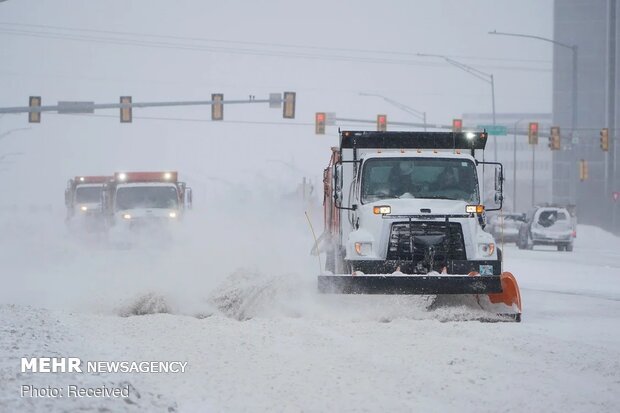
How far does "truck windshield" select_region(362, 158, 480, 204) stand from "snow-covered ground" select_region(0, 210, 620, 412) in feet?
5.57

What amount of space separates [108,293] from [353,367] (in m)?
8.47

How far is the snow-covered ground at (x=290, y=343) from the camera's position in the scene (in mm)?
9086

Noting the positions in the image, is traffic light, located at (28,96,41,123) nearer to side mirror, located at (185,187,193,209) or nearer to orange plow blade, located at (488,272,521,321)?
side mirror, located at (185,187,193,209)

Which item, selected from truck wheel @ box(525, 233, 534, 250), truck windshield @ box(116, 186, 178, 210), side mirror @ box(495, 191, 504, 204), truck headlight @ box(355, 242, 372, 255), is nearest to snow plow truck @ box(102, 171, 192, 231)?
truck windshield @ box(116, 186, 178, 210)

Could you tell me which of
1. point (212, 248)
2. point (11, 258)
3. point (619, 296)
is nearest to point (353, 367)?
point (619, 296)

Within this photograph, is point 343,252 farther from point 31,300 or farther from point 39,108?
point 39,108

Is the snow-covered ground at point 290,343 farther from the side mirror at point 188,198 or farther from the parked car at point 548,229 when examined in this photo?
the parked car at point 548,229

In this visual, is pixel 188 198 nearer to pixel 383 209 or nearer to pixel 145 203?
pixel 145 203

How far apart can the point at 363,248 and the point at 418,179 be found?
1537 mm

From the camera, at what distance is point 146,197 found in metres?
36.5

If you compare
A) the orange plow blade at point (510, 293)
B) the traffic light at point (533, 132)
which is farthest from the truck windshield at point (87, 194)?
the orange plow blade at point (510, 293)

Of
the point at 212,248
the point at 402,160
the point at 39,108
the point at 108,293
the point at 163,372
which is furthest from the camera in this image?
the point at 39,108

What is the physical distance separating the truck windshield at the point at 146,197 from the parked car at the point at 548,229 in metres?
16.5

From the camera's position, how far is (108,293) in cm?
1833
